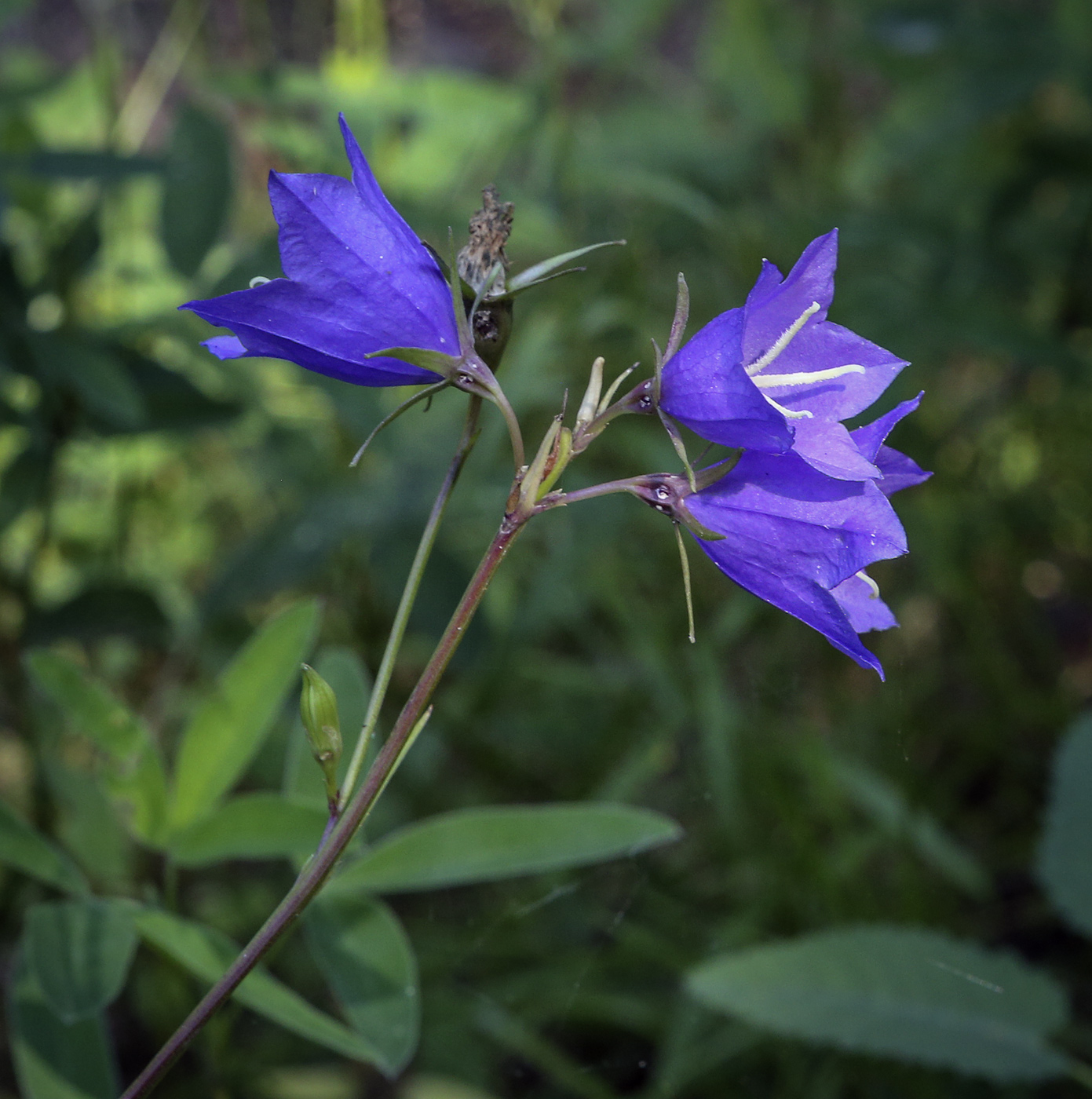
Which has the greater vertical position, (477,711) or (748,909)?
(477,711)

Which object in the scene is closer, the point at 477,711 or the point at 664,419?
the point at 664,419

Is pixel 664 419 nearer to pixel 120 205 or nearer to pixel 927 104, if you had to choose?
pixel 120 205

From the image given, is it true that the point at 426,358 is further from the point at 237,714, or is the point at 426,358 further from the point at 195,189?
the point at 195,189

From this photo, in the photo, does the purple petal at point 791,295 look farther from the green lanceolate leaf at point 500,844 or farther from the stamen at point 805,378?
the green lanceolate leaf at point 500,844

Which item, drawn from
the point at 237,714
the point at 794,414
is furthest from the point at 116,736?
the point at 794,414

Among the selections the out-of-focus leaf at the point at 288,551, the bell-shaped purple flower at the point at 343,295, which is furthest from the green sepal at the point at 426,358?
the out-of-focus leaf at the point at 288,551

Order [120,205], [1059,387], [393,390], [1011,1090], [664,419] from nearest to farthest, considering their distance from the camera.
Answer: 1. [664,419]
2. [1011,1090]
3. [393,390]
4. [120,205]
5. [1059,387]

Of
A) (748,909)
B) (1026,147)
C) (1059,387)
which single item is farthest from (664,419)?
(1059,387)

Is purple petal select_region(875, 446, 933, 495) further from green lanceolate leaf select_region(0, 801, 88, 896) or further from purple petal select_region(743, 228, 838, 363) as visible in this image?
green lanceolate leaf select_region(0, 801, 88, 896)
